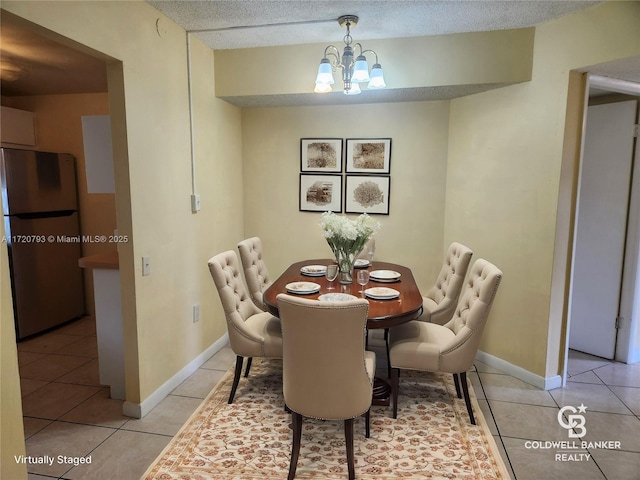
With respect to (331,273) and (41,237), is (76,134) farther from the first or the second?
(331,273)

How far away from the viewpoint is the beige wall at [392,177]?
11.7ft

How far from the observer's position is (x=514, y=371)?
309cm

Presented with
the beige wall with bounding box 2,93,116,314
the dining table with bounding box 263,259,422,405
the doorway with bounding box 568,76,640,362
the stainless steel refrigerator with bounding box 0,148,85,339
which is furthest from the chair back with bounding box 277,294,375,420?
the beige wall with bounding box 2,93,116,314

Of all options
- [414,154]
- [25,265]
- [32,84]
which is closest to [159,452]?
[25,265]

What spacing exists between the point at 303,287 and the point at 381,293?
498mm

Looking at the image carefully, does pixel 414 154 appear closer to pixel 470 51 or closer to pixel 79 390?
pixel 470 51

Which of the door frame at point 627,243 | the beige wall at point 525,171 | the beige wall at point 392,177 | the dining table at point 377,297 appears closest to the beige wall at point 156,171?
the beige wall at point 392,177

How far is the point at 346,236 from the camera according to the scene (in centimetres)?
258

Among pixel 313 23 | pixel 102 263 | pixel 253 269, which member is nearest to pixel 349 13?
pixel 313 23

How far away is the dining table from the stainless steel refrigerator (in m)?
2.57

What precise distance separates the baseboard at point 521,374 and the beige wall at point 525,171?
40 mm

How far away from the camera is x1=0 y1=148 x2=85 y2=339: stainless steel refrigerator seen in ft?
11.9

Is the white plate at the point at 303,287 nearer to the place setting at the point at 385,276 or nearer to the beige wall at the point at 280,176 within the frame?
the place setting at the point at 385,276

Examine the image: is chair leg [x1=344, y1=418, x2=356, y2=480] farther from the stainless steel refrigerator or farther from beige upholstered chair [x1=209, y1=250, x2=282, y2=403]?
the stainless steel refrigerator
